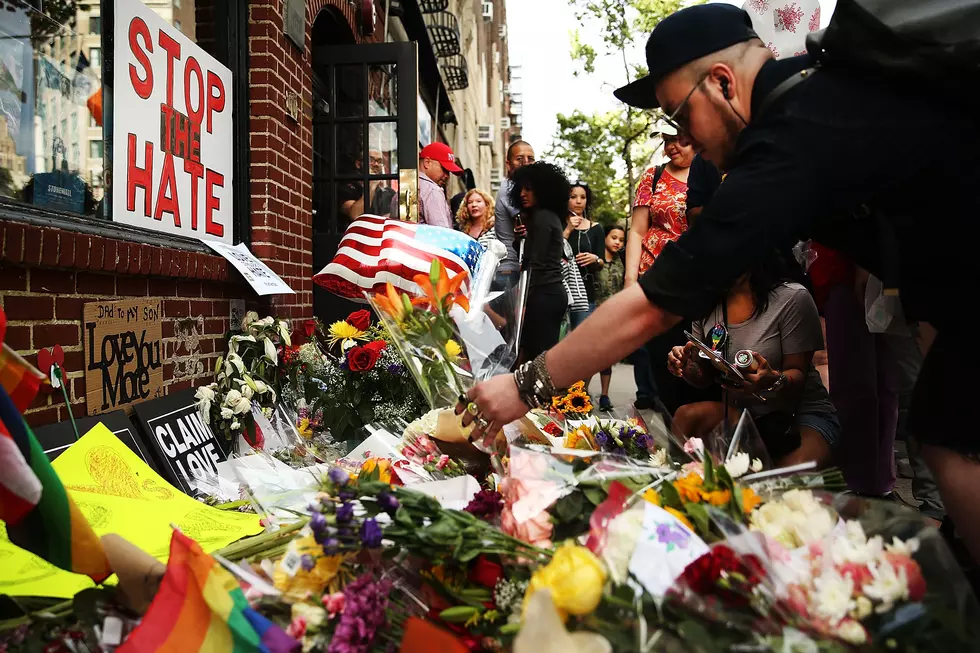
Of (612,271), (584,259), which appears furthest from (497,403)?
(612,271)

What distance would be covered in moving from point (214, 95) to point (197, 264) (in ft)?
3.53

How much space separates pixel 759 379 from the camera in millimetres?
2654

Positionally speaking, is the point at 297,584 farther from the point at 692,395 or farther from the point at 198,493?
the point at 692,395

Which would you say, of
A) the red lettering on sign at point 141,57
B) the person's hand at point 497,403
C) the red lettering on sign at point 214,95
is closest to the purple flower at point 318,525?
the person's hand at point 497,403

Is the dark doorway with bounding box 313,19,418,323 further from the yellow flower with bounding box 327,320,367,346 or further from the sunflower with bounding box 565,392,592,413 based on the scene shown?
the sunflower with bounding box 565,392,592,413

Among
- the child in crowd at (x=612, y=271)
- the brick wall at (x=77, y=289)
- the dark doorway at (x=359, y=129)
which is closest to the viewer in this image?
the brick wall at (x=77, y=289)

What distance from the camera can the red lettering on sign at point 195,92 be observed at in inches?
143

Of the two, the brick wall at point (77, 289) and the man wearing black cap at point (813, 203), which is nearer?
the man wearing black cap at point (813, 203)

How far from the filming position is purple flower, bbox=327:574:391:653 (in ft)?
3.64

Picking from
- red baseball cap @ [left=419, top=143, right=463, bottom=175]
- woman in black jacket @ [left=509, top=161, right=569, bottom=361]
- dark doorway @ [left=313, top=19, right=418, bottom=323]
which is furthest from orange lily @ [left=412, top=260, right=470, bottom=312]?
red baseball cap @ [left=419, top=143, right=463, bottom=175]

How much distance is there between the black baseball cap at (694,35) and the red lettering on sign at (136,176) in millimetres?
2403

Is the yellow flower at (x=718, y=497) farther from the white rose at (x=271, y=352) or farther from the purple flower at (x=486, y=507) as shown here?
the white rose at (x=271, y=352)

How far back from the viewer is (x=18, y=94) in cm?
257

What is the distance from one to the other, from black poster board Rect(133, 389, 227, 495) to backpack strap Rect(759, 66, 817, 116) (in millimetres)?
2267
